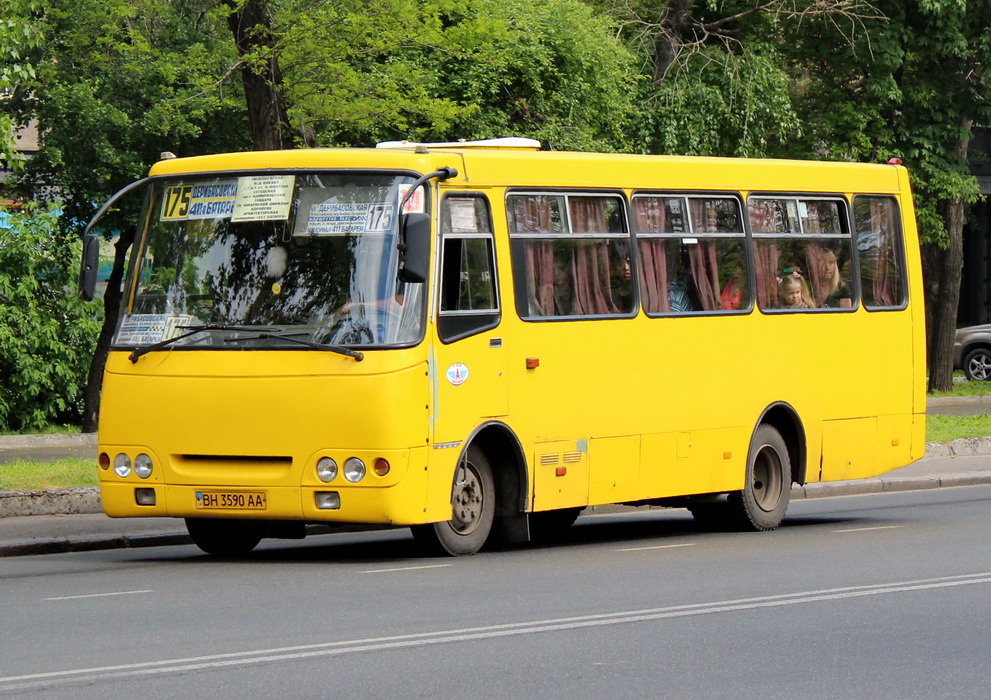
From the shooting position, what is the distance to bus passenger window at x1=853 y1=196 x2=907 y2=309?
52.9 feet

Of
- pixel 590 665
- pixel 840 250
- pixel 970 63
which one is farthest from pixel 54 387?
pixel 590 665

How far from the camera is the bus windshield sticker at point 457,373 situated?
39.1ft

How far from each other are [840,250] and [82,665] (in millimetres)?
9778

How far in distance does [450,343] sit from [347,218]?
1.08m

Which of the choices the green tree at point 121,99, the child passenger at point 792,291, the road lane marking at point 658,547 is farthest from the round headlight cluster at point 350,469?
the green tree at point 121,99

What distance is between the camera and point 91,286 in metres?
12.0

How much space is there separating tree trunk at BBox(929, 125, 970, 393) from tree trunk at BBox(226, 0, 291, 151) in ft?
54.7

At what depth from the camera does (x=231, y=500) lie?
1166 cm

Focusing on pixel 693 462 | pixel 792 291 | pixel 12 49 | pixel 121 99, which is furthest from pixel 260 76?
pixel 693 462

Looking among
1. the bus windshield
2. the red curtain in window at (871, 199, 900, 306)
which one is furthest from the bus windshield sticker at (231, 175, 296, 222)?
the red curtain in window at (871, 199, 900, 306)

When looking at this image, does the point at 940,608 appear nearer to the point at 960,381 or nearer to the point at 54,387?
the point at 54,387

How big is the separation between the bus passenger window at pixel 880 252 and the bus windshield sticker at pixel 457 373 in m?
5.36

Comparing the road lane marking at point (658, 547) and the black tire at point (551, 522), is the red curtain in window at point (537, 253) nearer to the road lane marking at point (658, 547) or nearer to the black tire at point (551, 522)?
the road lane marking at point (658, 547)

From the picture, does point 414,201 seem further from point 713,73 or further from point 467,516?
point 713,73
